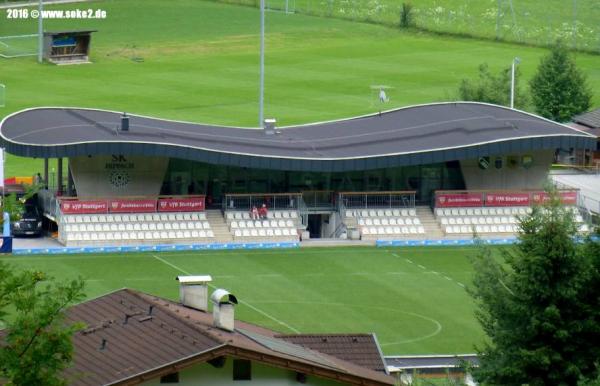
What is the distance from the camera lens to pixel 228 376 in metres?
43.5

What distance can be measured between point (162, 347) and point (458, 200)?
147 feet

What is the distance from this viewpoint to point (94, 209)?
82.2 meters

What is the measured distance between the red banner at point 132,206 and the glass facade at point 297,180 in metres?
2.21

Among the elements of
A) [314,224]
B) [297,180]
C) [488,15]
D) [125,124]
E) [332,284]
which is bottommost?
[332,284]

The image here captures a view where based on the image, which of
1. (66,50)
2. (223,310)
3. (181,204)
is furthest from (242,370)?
(66,50)

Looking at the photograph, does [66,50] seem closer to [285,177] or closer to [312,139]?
[312,139]

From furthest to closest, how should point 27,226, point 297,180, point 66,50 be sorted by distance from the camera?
point 66,50 → point 297,180 → point 27,226

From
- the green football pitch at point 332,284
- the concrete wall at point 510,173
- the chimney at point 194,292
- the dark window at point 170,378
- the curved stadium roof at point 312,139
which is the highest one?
the curved stadium roof at point 312,139

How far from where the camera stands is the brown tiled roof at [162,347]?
42.8 metres

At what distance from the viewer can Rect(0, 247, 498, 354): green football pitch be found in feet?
223

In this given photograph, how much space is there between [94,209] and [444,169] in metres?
16.7

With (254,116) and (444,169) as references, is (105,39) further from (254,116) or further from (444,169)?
(444,169)

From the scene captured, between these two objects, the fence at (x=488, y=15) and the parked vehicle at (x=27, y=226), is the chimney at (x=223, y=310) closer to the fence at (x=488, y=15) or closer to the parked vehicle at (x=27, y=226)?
the parked vehicle at (x=27, y=226)

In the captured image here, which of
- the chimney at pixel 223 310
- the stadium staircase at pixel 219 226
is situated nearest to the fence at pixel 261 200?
the stadium staircase at pixel 219 226
